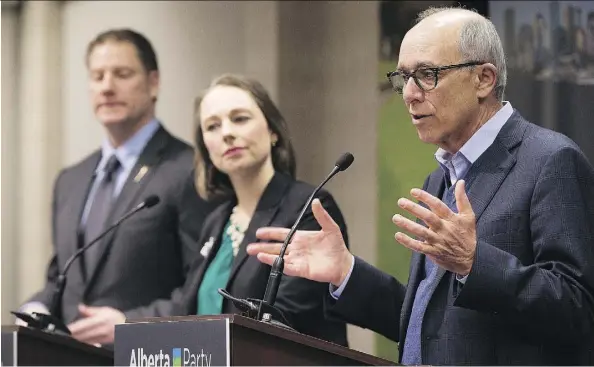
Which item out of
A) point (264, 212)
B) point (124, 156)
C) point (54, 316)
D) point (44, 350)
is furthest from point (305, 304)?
point (124, 156)

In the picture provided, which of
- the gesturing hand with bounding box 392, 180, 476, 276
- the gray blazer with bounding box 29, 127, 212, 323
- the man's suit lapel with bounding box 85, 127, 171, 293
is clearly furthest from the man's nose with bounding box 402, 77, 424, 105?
the man's suit lapel with bounding box 85, 127, 171, 293

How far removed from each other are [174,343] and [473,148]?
3.48 feet

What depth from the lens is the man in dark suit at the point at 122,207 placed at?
16.1ft

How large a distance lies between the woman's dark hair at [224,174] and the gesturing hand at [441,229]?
1.74m

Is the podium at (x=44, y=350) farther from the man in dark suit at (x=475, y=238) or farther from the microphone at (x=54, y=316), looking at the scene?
the man in dark suit at (x=475, y=238)

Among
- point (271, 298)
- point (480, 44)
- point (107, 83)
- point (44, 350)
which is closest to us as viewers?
point (271, 298)

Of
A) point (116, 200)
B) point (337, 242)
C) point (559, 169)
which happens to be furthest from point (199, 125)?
point (559, 169)

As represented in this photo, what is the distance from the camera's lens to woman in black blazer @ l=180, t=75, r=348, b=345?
416cm

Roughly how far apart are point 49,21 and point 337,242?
9.80ft

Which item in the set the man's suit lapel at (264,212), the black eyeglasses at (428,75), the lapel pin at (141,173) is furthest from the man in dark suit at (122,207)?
Answer: the black eyeglasses at (428,75)

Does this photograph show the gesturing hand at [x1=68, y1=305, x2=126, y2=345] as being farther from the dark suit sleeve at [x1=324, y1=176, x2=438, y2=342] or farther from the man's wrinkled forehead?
the man's wrinkled forehead

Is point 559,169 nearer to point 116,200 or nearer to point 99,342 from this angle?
point 99,342

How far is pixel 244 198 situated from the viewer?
450 cm

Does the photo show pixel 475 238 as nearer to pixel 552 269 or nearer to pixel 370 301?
pixel 552 269
